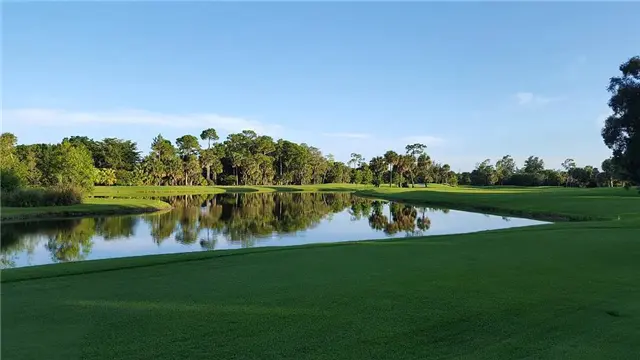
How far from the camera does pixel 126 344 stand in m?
5.16

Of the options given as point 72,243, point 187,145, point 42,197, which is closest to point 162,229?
point 72,243

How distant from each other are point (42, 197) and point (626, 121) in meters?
44.1

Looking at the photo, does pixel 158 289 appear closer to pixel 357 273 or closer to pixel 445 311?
pixel 357 273

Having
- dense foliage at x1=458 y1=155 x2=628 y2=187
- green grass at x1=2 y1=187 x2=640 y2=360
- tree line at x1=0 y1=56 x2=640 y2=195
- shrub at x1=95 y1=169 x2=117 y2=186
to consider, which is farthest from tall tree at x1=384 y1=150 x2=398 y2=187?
green grass at x1=2 y1=187 x2=640 y2=360

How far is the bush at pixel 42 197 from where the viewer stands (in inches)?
1503

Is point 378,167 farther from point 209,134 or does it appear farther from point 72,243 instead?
point 72,243


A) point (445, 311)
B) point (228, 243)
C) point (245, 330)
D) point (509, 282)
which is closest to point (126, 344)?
point (245, 330)

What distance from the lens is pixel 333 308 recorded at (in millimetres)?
6539

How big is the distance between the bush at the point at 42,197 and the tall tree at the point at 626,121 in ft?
142

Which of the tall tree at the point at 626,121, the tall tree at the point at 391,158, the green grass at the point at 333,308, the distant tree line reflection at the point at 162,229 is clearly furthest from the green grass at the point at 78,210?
the tall tree at the point at 391,158

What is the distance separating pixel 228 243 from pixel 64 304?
16437 mm

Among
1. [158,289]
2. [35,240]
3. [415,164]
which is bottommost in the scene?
[35,240]

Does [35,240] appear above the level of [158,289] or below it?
below

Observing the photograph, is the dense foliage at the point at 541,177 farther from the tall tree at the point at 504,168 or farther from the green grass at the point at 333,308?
the green grass at the point at 333,308
